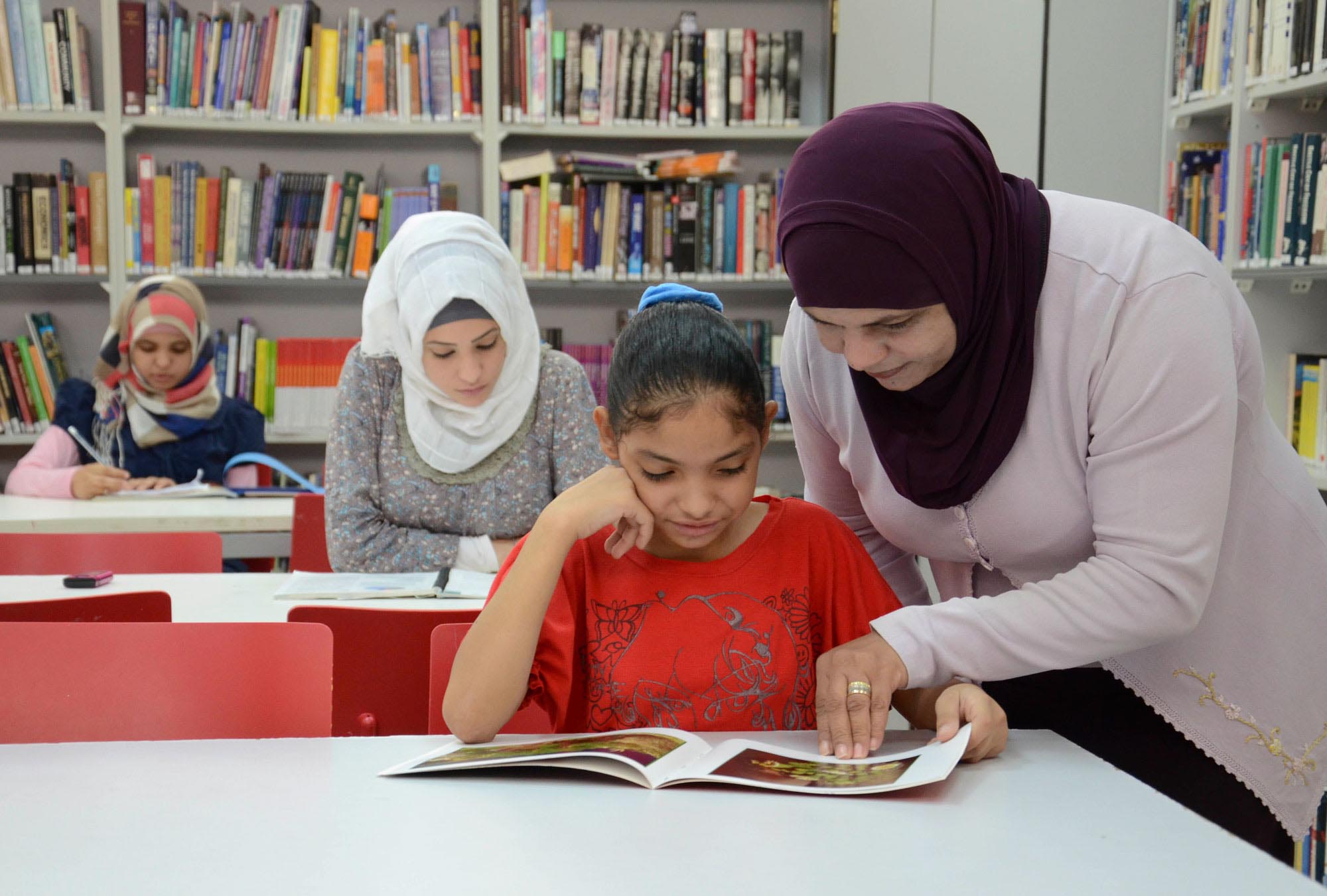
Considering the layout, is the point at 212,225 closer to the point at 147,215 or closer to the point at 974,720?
the point at 147,215

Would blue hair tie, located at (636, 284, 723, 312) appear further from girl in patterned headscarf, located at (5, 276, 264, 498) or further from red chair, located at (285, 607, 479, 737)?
girl in patterned headscarf, located at (5, 276, 264, 498)

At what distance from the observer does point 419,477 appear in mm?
2242

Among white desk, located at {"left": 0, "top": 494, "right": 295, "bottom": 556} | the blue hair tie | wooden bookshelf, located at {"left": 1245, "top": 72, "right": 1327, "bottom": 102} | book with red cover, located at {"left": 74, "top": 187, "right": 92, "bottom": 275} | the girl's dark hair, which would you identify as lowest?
white desk, located at {"left": 0, "top": 494, "right": 295, "bottom": 556}

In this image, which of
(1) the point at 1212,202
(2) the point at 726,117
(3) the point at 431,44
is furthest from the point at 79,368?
(1) the point at 1212,202

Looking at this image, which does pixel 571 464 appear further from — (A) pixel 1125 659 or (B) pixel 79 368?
(B) pixel 79 368

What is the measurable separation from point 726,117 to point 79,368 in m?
2.45

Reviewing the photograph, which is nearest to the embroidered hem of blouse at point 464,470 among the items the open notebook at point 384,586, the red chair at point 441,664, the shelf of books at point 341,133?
the open notebook at point 384,586

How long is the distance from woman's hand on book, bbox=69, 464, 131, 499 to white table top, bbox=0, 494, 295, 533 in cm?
13

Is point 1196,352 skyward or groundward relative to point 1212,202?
groundward

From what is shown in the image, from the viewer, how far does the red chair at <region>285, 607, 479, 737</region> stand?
154 cm

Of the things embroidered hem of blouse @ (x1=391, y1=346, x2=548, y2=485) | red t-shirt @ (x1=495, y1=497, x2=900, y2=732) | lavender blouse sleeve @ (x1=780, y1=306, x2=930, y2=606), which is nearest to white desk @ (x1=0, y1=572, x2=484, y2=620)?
embroidered hem of blouse @ (x1=391, y1=346, x2=548, y2=485)

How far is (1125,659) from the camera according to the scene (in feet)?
3.98

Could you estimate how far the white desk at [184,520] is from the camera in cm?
273

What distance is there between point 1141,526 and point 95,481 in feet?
9.13
